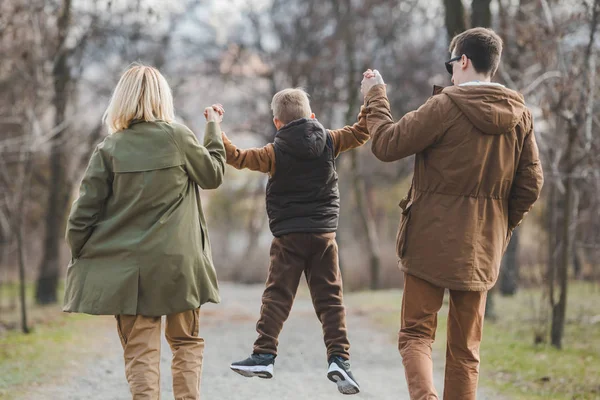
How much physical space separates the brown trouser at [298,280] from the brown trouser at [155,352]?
1.66 feet

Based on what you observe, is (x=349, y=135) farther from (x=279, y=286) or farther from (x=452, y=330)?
(x=452, y=330)

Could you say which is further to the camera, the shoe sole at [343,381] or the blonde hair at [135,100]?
the shoe sole at [343,381]

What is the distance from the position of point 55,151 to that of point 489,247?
9881mm

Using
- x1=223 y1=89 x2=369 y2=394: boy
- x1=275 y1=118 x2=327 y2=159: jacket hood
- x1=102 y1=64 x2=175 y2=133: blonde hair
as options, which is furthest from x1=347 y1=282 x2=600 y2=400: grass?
x1=102 y1=64 x2=175 y2=133: blonde hair

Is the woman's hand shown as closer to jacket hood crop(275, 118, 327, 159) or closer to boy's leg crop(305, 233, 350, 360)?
jacket hood crop(275, 118, 327, 159)

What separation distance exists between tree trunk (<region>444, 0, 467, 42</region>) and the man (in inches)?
241

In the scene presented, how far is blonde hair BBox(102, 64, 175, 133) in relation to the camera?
13.3 feet

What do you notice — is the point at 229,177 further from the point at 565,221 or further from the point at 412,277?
the point at 412,277

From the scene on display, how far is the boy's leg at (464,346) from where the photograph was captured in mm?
4008

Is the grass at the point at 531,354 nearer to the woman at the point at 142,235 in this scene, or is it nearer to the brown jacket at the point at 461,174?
the brown jacket at the point at 461,174

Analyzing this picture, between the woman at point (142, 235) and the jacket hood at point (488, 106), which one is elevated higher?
the jacket hood at point (488, 106)

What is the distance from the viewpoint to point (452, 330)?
408 centimetres

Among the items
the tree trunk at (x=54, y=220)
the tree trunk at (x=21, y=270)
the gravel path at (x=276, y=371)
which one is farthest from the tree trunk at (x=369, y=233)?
the tree trunk at (x=21, y=270)

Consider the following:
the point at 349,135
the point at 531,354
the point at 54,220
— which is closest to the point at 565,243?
the point at 531,354
